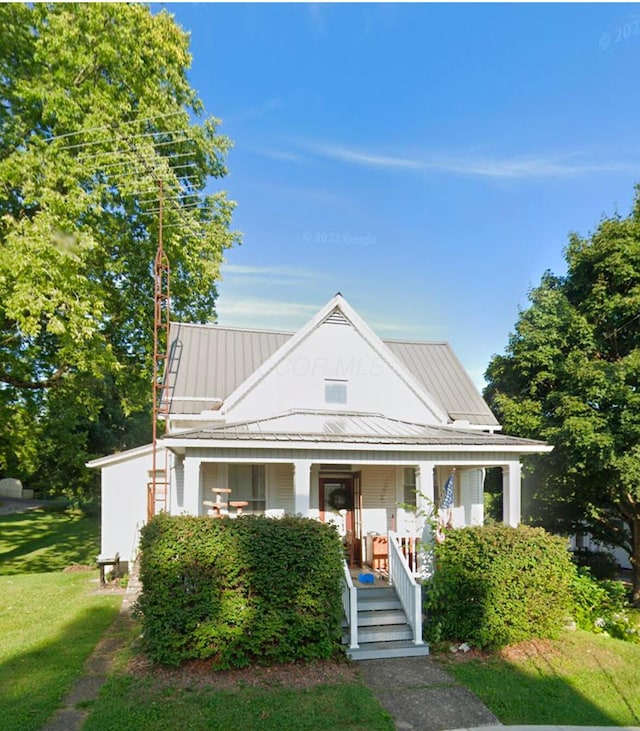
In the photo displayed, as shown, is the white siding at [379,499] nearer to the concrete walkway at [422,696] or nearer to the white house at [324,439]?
the white house at [324,439]

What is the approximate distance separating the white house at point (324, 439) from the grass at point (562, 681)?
3001mm

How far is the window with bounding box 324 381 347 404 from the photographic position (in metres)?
13.3

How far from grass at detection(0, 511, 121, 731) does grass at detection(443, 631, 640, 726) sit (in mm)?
5333

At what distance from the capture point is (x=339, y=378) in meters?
13.4

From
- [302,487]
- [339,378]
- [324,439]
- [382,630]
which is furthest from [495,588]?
[339,378]

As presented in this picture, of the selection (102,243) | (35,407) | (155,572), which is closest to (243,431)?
(155,572)

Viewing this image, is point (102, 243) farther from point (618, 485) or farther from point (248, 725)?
point (618, 485)

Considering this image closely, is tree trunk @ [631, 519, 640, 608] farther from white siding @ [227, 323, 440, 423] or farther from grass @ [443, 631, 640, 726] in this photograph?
grass @ [443, 631, 640, 726]

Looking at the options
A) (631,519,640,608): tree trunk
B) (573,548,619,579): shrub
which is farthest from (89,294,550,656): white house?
(573,548,619,579): shrub

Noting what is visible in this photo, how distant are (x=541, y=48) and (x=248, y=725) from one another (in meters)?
13.9

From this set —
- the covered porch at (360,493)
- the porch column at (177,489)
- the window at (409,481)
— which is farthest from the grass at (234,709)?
the window at (409,481)

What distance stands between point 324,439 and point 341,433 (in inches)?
26.8

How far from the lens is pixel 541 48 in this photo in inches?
454

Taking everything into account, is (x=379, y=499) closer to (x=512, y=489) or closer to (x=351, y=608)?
(x=512, y=489)
